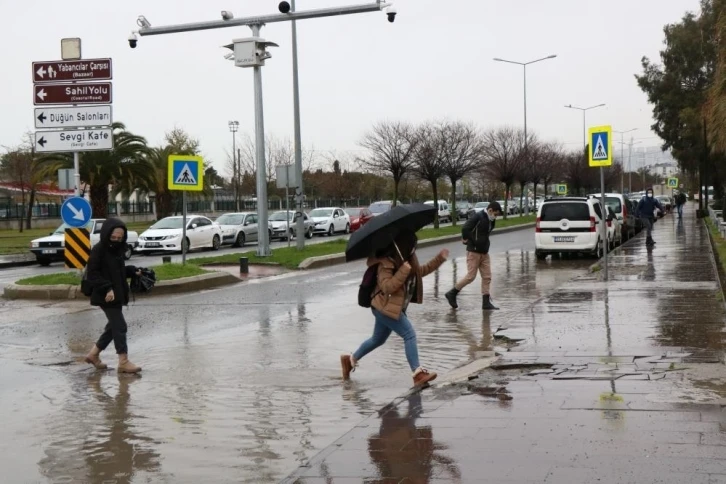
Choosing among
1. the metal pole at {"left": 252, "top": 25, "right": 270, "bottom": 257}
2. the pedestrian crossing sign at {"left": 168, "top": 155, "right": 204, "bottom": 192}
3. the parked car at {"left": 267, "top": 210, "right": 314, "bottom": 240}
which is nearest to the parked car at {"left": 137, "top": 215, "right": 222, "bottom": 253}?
the parked car at {"left": 267, "top": 210, "right": 314, "bottom": 240}

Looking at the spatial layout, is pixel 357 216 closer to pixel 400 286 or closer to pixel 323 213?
pixel 323 213

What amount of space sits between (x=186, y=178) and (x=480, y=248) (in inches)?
331

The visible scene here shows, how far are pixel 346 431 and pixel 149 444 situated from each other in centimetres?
146

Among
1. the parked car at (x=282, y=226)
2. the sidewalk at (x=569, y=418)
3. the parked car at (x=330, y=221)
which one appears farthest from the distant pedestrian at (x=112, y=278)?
the parked car at (x=330, y=221)

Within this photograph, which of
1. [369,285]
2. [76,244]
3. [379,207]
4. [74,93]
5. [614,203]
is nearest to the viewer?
[369,285]

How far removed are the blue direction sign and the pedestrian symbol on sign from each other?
3.96 m

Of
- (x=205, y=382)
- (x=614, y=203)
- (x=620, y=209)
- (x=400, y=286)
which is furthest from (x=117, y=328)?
(x=614, y=203)

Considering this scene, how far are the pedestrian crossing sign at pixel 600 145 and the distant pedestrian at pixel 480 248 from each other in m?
3.18

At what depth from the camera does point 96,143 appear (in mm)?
18047

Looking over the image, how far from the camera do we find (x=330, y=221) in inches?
1836

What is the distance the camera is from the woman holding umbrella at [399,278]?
831 centimetres

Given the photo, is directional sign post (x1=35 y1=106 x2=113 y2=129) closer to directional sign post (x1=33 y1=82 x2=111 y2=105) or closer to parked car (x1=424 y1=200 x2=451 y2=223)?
directional sign post (x1=33 y1=82 x2=111 y2=105)

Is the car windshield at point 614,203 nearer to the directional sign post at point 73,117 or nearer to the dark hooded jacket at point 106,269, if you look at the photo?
the directional sign post at point 73,117

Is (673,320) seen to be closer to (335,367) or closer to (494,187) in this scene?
(335,367)
